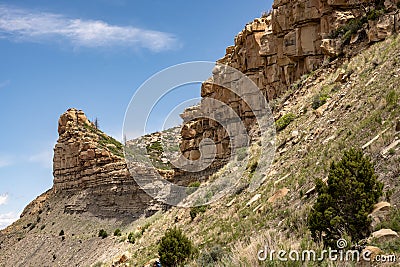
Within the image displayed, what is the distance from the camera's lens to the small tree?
8.65 m

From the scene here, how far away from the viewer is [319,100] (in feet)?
76.4

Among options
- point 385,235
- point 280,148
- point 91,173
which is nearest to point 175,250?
point 280,148

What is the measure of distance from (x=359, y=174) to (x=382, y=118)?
5.67 m

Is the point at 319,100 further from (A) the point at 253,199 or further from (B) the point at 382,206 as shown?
(B) the point at 382,206

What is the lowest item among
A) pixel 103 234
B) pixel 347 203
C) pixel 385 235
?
pixel 103 234

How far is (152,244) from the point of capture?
1021 inches

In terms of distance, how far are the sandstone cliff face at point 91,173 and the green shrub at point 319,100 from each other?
3596 cm

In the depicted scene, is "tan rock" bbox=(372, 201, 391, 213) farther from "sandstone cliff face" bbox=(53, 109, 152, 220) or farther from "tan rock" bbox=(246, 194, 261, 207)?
"sandstone cliff face" bbox=(53, 109, 152, 220)

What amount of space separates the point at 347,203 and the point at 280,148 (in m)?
13.6

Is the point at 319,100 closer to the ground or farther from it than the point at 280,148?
farther from it

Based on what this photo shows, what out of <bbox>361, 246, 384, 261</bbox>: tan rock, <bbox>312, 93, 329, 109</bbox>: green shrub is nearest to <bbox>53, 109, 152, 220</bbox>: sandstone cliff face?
<bbox>312, 93, 329, 109</bbox>: green shrub

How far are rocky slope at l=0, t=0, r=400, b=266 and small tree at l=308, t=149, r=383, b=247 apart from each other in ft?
1.34

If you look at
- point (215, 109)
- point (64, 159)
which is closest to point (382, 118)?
point (215, 109)

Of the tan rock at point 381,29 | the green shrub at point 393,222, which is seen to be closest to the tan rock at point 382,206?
the green shrub at point 393,222
